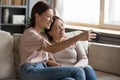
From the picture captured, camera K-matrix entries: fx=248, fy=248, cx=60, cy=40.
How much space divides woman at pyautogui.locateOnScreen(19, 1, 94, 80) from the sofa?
20 cm

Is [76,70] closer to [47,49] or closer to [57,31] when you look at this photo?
[47,49]

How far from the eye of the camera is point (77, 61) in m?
2.40

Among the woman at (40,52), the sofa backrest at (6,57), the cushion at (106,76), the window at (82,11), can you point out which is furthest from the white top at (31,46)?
the window at (82,11)

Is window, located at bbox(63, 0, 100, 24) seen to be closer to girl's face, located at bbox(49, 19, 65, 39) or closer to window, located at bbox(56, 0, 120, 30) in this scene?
window, located at bbox(56, 0, 120, 30)

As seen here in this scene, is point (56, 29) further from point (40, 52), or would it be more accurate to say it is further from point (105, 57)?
point (105, 57)

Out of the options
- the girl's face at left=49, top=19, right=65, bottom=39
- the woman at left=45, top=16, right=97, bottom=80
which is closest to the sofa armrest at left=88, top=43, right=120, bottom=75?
the woman at left=45, top=16, right=97, bottom=80

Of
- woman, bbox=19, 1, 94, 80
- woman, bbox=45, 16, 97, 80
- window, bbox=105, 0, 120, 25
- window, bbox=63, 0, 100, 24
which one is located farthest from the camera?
window, bbox=63, 0, 100, 24

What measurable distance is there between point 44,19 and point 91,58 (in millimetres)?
845

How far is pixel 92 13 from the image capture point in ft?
13.1

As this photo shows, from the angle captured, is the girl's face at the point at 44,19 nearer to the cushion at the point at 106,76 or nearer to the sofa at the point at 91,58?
the sofa at the point at 91,58

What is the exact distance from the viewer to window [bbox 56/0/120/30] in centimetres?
365

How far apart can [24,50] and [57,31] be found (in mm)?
409

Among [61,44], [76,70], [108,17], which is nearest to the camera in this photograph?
[76,70]

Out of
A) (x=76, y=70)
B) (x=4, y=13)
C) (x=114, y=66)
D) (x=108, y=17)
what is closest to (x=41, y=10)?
(x=76, y=70)
